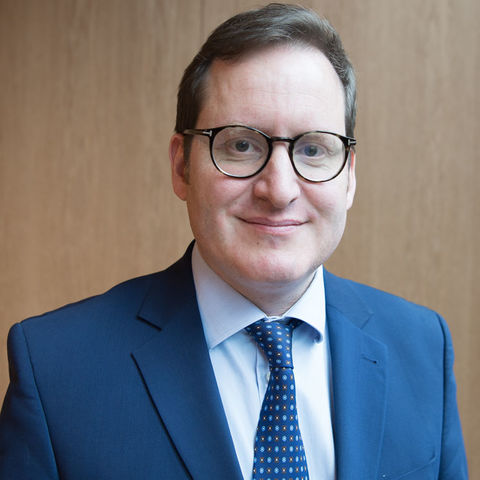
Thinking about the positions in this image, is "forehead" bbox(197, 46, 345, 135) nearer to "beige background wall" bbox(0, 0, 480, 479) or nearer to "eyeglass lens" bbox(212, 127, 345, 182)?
"eyeglass lens" bbox(212, 127, 345, 182)

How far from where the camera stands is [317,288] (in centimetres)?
137

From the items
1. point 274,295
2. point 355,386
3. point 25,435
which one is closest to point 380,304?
point 355,386

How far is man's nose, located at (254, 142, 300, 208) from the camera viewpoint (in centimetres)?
117

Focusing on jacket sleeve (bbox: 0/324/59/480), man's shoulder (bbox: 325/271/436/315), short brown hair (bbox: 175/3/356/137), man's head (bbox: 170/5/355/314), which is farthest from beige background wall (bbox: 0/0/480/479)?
jacket sleeve (bbox: 0/324/59/480)

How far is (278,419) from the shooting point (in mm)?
1219

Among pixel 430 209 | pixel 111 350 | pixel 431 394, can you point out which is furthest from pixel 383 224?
pixel 111 350

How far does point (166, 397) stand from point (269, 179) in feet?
1.52

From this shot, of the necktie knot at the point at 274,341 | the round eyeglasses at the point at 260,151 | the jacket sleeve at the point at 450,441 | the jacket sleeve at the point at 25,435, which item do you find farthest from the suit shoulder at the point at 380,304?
the jacket sleeve at the point at 25,435

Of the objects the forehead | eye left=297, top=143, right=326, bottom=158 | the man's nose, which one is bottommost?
the man's nose

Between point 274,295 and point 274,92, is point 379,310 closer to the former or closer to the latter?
point 274,295

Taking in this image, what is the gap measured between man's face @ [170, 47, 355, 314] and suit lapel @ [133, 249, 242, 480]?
145 millimetres

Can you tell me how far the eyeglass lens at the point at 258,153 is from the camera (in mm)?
1191

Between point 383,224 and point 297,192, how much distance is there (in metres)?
1.28

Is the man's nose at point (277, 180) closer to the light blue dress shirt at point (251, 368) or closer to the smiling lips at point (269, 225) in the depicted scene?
the smiling lips at point (269, 225)
